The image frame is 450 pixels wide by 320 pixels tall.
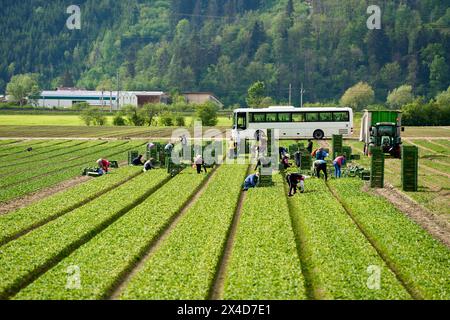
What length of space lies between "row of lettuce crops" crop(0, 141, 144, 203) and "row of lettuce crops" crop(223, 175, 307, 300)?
12176mm

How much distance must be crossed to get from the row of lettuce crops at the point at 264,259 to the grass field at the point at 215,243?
42 millimetres

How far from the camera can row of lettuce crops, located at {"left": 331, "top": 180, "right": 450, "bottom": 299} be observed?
19.1 meters

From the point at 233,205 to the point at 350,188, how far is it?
7915 millimetres

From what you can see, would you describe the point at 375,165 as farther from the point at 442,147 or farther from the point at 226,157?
the point at 442,147

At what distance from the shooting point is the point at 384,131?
5294 cm

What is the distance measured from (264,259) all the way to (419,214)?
1034 cm

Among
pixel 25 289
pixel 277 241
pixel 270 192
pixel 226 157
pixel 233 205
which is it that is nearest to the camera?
pixel 25 289

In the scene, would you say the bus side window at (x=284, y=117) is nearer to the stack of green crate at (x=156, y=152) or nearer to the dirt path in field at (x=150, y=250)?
the stack of green crate at (x=156, y=152)

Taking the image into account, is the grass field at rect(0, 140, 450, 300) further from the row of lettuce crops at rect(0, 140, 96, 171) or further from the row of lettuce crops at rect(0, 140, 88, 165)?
the row of lettuce crops at rect(0, 140, 88, 165)

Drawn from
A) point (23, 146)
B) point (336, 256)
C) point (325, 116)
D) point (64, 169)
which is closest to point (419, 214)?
point (336, 256)

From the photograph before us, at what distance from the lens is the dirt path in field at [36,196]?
31922 mm

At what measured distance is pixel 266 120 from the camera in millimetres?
72188

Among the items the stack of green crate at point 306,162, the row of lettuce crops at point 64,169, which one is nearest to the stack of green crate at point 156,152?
the row of lettuce crops at point 64,169
